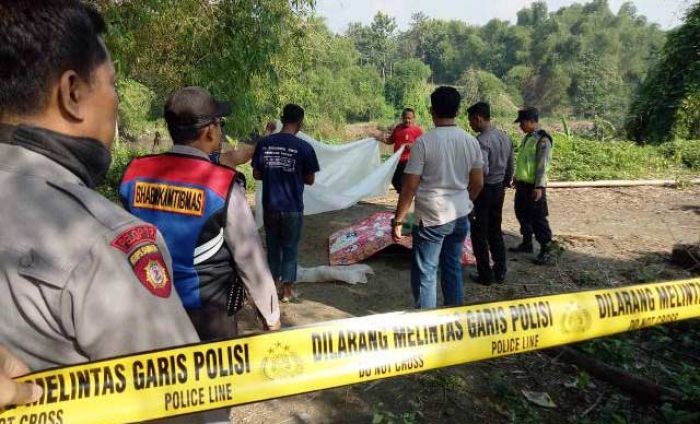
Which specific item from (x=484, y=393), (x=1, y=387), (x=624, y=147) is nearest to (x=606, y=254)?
(x=484, y=393)

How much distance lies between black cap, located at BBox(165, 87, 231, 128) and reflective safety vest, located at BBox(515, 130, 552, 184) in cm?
464

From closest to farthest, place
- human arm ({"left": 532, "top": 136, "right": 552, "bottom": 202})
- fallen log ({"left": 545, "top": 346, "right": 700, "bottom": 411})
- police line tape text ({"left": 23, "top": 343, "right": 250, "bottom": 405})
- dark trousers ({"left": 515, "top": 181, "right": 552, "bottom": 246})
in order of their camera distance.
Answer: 1. police line tape text ({"left": 23, "top": 343, "right": 250, "bottom": 405})
2. fallen log ({"left": 545, "top": 346, "right": 700, "bottom": 411})
3. human arm ({"left": 532, "top": 136, "right": 552, "bottom": 202})
4. dark trousers ({"left": 515, "top": 181, "right": 552, "bottom": 246})

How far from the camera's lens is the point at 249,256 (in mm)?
2020

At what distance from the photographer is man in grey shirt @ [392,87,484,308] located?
12.2ft

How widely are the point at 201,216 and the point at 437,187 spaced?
2250 mm

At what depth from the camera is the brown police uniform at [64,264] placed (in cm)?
78

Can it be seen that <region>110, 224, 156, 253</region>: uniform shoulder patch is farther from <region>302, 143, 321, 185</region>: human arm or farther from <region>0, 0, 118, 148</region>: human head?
<region>302, 143, 321, 185</region>: human arm

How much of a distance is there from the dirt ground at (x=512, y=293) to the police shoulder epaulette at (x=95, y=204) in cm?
237

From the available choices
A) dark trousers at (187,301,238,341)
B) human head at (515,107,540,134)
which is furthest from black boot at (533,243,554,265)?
dark trousers at (187,301,238,341)

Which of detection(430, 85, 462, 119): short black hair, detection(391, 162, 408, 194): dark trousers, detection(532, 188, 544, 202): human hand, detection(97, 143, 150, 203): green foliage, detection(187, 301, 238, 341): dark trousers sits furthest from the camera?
detection(97, 143, 150, 203): green foliage

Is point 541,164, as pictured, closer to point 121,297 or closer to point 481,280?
point 481,280

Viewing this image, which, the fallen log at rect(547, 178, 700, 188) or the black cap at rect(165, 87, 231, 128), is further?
the fallen log at rect(547, 178, 700, 188)

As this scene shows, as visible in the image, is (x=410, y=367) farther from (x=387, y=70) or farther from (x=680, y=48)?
(x=387, y=70)

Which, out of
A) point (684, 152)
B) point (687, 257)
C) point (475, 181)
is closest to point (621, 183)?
point (684, 152)
